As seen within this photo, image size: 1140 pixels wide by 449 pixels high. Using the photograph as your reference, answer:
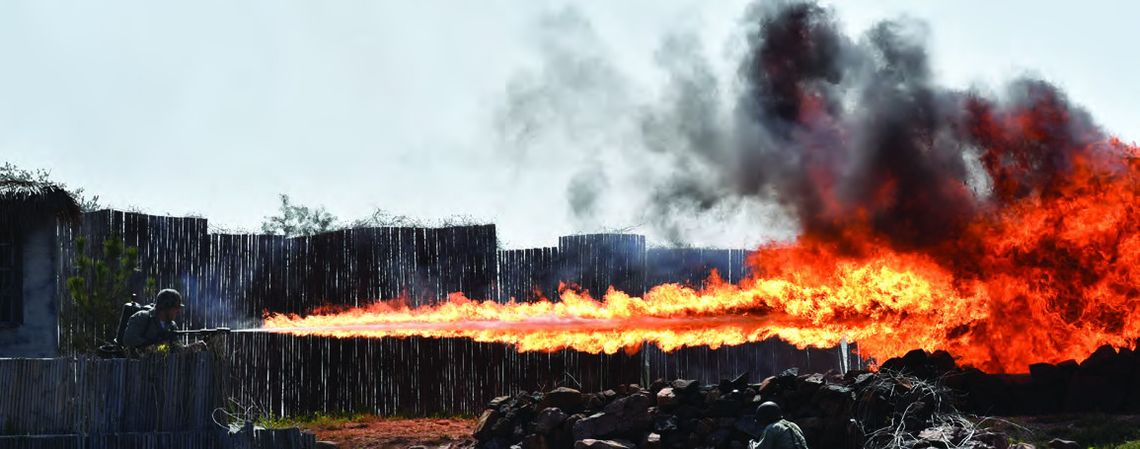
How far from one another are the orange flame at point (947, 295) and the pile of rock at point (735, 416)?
2633mm

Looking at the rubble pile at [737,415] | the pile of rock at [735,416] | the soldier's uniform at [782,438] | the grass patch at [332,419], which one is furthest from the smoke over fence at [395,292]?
the soldier's uniform at [782,438]

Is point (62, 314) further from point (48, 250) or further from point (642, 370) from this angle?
point (642, 370)

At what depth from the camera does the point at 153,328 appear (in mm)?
13281

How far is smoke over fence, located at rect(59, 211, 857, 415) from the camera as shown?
19.0 m

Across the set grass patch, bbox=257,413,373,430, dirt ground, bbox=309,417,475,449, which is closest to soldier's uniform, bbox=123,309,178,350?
dirt ground, bbox=309,417,475,449

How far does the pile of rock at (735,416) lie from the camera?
13.8 m

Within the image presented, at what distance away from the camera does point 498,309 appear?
1898cm

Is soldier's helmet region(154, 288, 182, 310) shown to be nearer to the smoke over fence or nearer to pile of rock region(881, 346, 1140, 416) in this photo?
the smoke over fence

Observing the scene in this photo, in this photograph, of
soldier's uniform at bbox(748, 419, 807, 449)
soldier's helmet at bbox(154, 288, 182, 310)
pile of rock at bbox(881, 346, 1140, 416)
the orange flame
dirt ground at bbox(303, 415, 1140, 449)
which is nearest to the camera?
soldier's uniform at bbox(748, 419, 807, 449)

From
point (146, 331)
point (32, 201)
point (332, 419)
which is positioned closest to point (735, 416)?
point (146, 331)

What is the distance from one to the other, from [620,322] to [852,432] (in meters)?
4.94

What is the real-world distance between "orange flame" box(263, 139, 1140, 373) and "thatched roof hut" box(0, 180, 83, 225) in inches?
151

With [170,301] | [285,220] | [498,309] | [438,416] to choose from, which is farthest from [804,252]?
[285,220]

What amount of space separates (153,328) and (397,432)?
529 centimetres
